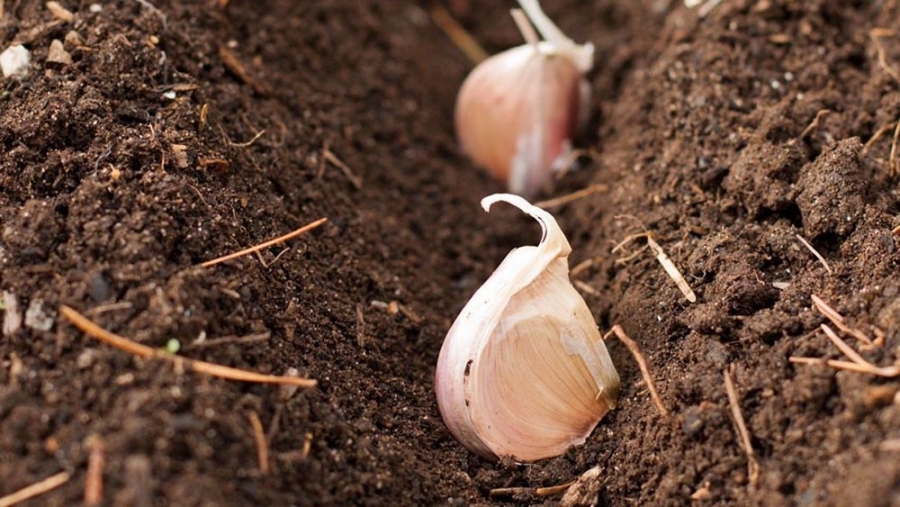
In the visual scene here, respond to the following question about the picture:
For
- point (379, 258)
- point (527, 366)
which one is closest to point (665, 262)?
point (527, 366)

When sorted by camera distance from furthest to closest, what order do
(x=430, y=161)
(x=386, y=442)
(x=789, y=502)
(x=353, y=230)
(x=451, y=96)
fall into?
(x=451, y=96) → (x=430, y=161) → (x=353, y=230) → (x=386, y=442) → (x=789, y=502)

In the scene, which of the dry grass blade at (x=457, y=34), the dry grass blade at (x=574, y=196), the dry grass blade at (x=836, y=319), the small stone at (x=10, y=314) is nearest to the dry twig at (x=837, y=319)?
the dry grass blade at (x=836, y=319)

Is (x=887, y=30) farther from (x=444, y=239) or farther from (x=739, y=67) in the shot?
(x=444, y=239)

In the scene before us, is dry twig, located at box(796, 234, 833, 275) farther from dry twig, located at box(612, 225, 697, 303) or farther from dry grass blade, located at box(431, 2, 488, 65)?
dry grass blade, located at box(431, 2, 488, 65)

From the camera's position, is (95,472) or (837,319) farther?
(837,319)

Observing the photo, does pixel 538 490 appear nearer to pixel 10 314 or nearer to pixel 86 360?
pixel 86 360

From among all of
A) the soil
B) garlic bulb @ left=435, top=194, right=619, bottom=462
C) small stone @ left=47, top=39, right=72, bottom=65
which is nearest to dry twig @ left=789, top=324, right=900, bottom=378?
the soil

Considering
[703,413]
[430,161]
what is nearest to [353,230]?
[430,161]
